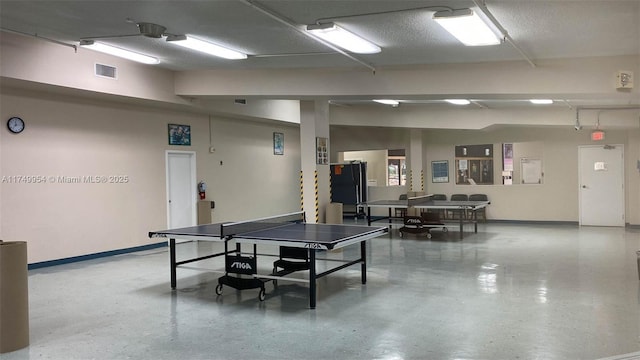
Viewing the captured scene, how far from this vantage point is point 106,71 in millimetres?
8039

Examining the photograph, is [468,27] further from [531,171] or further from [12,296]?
[531,171]

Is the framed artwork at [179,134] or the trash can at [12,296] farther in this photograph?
the framed artwork at [179,134]

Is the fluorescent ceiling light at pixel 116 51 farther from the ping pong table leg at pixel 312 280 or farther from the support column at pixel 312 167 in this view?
the ping pong table leg at pixel 312 280

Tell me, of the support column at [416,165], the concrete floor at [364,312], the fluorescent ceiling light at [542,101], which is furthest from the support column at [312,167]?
the support column at [416,165]

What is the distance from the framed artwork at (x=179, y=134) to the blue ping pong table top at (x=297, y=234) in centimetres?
420

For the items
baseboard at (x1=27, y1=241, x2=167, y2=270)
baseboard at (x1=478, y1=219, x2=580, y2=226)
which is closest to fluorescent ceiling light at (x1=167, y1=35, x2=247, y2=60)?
baseboard at (x1=27, y1=241, x2=167, y2=270)

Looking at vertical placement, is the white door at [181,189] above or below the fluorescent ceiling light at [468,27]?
below

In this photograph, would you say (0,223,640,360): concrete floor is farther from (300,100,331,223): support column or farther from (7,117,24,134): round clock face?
(7,117,24,134): round clock face

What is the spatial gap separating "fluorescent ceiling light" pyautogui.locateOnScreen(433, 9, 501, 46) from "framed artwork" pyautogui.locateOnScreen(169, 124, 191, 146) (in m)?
6.74

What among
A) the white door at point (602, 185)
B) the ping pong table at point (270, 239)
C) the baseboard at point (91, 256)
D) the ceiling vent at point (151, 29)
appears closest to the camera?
the ping pong table at point (270, 239)

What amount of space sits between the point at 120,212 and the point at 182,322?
5028 millimetres

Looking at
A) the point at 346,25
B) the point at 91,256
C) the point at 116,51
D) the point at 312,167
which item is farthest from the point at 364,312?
the point at 91,256

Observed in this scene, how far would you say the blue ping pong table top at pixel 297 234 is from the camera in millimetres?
5348

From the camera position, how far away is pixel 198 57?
7.61m
